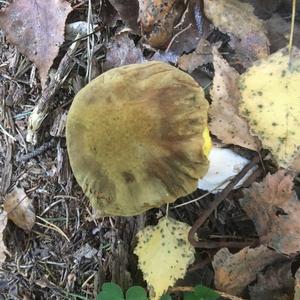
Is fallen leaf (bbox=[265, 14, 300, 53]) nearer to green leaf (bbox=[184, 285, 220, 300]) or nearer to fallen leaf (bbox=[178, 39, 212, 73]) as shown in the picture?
fallen leaf (bbox=[178, 39, 212, 73])

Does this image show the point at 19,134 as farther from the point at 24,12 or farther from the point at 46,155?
the point at 24,12

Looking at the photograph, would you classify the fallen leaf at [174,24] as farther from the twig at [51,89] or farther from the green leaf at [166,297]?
the green leaf at [166,297]

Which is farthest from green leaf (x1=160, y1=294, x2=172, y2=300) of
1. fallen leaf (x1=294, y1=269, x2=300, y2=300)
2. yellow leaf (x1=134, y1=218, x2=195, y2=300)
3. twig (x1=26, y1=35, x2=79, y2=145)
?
twig (x1=26, y1=35, x2=79, y2=145)

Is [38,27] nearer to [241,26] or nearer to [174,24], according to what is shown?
[174,24]

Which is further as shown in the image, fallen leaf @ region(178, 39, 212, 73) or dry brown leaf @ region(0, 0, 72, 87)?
dry brown leaf @ region(0, 0, 72, 87)

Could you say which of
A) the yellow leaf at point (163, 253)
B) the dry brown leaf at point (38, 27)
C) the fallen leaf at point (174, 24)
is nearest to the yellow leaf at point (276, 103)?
the fallen leaf at point (174, 24)

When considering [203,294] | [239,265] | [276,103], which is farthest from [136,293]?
[276,103]

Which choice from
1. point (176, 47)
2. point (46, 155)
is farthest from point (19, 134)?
point (176, 47)
